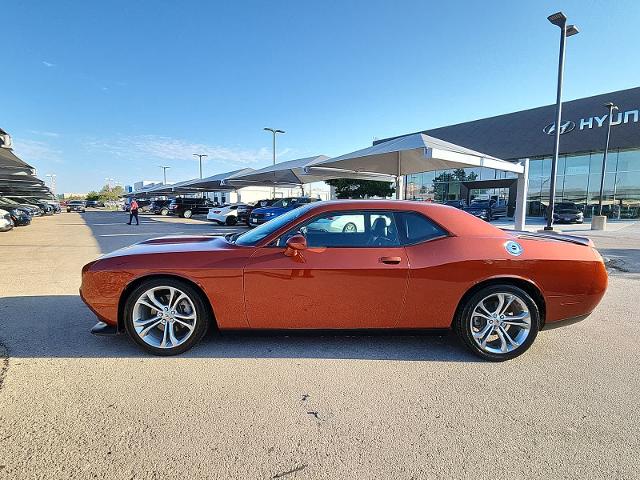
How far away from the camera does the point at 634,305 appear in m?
4.82

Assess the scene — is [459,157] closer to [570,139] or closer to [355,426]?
[355,426]

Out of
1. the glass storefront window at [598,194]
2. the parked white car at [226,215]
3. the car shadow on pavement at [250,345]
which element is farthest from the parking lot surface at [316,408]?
the glass storefront window at [598,194]

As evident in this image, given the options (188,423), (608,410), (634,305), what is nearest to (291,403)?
(188,423)

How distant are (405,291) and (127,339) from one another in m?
2.83

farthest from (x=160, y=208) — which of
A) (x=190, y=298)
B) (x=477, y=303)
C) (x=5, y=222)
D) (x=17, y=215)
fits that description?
(x=477, y=303)

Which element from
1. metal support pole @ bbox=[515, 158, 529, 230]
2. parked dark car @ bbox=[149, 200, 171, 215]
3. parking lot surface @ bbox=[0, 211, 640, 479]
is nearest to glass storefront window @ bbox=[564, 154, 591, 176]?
metal support pole @ bbox=[515, 158, 529, 230]

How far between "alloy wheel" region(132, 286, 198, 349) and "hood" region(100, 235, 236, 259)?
0.40m

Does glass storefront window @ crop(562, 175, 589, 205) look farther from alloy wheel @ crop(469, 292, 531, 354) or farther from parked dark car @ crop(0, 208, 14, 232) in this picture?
parked dark car @ crop(0, 208, 14, 232)

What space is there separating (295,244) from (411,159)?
14.0 m

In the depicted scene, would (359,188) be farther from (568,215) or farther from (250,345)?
(250,345)

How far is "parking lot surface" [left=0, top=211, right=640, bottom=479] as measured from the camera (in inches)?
77.5

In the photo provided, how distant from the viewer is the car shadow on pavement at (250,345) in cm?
322

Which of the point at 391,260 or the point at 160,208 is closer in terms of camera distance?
the point at 391,260

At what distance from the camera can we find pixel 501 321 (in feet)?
10.5
